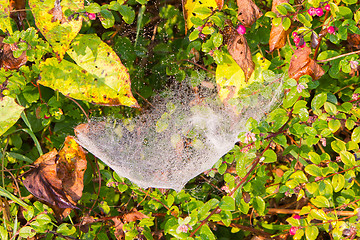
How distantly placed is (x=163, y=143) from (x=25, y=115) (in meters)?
0.92

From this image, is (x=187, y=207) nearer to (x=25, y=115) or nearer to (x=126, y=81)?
(x=126, y=81)

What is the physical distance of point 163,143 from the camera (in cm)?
209

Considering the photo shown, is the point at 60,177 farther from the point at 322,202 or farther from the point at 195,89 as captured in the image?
the point at 322,202

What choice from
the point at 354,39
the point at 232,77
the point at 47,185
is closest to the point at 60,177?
the point at 47,185

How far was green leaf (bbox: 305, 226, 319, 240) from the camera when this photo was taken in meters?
1.66

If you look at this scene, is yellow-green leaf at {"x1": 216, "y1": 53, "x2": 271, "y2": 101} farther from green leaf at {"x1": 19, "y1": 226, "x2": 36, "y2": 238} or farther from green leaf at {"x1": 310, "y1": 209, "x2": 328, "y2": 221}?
green leaf at {"x1": 19, "y1": 226, "x2": 36, "y2": 238}

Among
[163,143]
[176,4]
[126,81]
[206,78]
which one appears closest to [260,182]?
[163,143]

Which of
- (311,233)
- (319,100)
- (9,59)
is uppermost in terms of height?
(9,59)

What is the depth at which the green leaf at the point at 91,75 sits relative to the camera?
1.74 metres

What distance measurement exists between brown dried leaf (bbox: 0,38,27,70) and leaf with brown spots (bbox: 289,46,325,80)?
1557 millimetres

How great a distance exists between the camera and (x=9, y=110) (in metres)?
1.80

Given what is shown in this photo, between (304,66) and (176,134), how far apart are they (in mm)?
891

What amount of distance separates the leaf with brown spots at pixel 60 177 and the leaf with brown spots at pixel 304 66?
4.45 ft

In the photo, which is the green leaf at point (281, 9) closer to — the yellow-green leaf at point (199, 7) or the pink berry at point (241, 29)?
the pink berry at point (241, 29)
